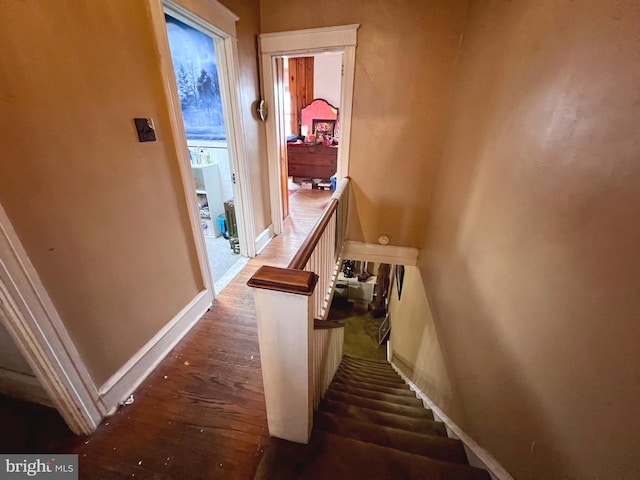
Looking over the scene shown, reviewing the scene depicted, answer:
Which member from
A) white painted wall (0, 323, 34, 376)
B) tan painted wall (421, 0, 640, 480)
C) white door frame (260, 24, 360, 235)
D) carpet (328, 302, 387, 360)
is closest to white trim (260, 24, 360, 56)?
white door frame (260, 24, 360, 235)

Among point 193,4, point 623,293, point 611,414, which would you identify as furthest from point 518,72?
point 193,4

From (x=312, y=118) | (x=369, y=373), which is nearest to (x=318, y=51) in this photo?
(x=369, y=373)

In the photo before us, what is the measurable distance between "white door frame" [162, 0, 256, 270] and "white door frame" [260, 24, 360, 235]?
17.2 inches

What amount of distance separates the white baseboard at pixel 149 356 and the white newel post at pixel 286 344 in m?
0.88

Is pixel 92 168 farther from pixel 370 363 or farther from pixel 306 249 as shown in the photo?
pixel 370 363

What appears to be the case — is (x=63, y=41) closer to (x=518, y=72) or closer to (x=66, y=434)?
(x=66, y=434)

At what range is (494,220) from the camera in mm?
1321

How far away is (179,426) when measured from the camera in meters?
1.26

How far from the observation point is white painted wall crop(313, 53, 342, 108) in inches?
230

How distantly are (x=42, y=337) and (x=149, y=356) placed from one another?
61cm

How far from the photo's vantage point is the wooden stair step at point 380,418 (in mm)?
1494

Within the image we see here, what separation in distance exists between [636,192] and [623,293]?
0.83 ft

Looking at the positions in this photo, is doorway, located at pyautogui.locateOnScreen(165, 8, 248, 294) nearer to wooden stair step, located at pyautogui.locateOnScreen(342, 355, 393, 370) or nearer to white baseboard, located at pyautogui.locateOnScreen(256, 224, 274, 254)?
white baseboard, located at pyautogui.locateOnScreen(256, 224, 274, 254)

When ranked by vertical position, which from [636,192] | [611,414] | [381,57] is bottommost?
[611,414]
